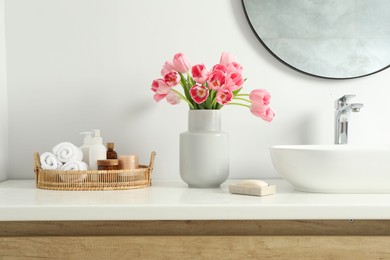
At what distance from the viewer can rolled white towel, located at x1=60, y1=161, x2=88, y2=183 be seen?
1.26 m

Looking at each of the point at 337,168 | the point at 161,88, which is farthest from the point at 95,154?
the point at 337,168

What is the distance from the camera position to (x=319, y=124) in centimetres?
157

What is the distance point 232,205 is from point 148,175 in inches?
14.7

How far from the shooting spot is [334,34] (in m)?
1.57

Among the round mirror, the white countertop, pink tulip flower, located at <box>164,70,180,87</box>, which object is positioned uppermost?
the round mirror

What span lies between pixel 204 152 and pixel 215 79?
19cm

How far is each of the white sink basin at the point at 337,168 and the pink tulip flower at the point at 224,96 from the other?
176 millimetres

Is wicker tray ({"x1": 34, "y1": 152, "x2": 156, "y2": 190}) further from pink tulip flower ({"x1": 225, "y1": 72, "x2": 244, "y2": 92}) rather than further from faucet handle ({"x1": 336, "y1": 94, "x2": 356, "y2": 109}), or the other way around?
faucet handle ({"x1": 336, "y1": 94, "x2": 356, "y2": 109})

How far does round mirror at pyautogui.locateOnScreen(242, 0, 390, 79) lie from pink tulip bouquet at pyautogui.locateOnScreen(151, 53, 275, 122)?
1.04 feet

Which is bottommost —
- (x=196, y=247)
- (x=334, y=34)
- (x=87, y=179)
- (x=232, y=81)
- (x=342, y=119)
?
(x=196, y=247)

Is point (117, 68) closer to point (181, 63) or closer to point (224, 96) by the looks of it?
point (181, 63)

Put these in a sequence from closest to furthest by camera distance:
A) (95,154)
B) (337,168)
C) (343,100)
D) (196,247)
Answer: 1. (196,247)
2. (337,168)
3. (95,154)
4. (343,100)

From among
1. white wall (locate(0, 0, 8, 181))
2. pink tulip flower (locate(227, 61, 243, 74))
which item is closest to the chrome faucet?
pink tulip flower (locate(227, 61, 243, 74))

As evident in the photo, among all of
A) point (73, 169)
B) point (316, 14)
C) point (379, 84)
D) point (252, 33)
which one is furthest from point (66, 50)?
point (379, 84)
